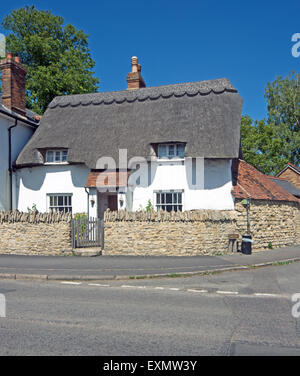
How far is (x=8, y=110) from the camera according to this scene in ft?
68.5

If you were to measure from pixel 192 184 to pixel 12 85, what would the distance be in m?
11.8

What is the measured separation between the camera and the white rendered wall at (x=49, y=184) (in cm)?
1934

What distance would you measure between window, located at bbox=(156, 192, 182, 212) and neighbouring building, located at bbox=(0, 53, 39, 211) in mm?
7786

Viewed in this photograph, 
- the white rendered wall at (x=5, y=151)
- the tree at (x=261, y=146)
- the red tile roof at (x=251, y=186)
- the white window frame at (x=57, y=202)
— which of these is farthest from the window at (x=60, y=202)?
the tree at (x=261, y=146)

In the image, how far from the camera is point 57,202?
19.8 m

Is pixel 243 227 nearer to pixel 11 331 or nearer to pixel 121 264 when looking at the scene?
pixel 121 264

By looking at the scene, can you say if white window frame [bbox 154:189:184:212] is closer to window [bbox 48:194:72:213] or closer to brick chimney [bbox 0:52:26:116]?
window [bbox 48:194:72:213]

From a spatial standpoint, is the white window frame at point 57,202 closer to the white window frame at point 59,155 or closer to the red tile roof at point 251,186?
the white window frame at point 59,155

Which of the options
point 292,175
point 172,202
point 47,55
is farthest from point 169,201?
point 47,55

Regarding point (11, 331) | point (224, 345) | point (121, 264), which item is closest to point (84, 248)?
point (121, 264)

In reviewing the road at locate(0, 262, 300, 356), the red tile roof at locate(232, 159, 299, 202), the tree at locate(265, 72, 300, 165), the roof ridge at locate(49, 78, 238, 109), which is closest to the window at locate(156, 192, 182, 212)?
the red tile roof at locate(232, 159, 299, 202)

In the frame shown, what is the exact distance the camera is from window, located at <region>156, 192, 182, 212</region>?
722 inches

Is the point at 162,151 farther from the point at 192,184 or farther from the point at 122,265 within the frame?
the point at 122,265

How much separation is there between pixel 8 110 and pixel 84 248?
9.77 metres
